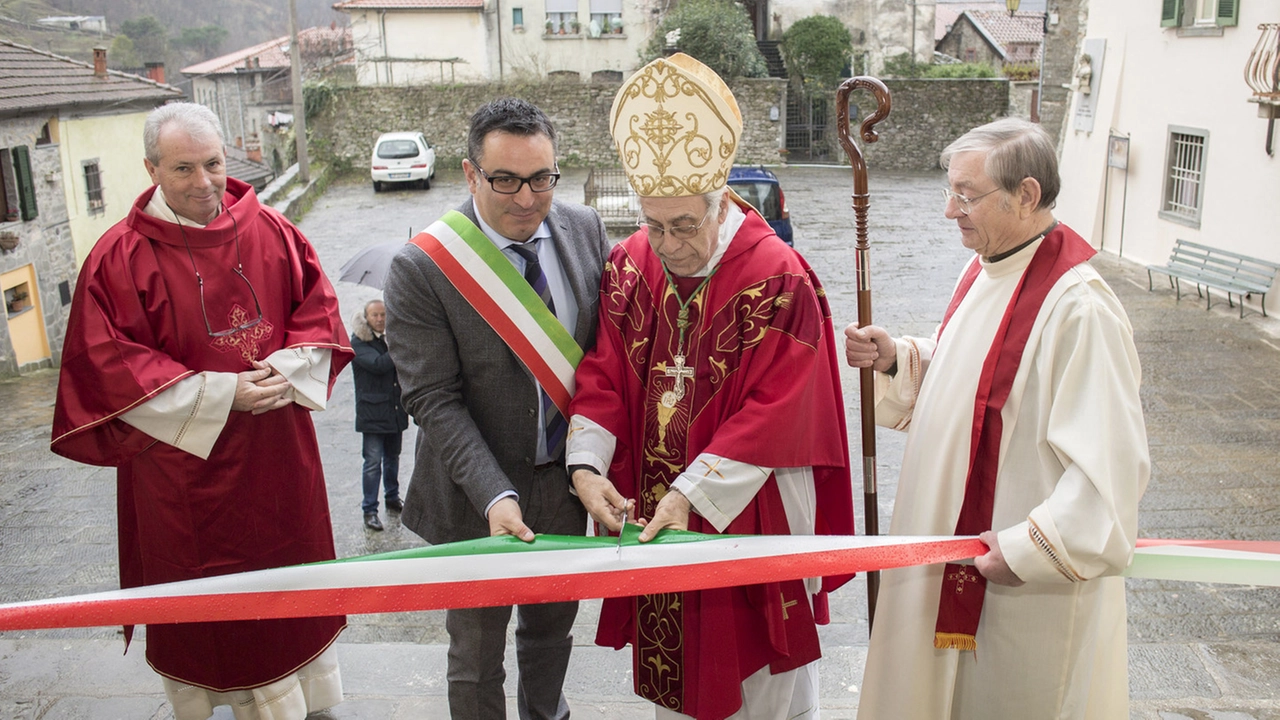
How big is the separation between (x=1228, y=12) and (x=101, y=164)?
1770 cm

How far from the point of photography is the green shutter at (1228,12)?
11703 mm

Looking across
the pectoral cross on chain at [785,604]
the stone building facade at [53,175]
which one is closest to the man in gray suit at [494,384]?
the pectoral cross on chain at [785,604]

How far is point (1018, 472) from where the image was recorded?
2545mm

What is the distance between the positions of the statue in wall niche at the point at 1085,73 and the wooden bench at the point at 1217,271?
3812 millimetres

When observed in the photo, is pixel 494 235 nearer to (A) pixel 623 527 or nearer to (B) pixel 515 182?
(B) pixel 515 182

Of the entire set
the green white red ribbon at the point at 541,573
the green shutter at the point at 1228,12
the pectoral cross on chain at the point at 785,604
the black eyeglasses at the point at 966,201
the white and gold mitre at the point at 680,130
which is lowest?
the pectoral cross on chain at the point at 785,604

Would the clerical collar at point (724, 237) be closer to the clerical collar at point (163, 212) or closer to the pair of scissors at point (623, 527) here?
the pair of scissors at point (623, 527)

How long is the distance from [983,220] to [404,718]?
2.46 metres

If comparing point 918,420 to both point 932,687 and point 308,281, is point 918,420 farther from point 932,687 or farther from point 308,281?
point 308,281

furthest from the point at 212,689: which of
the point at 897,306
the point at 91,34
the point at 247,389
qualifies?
the point at 91,34

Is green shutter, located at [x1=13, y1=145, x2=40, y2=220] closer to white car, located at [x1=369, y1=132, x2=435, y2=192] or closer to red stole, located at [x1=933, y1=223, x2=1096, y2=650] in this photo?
white car, located at [x1=369, y1=132, x2=435, y2=192]

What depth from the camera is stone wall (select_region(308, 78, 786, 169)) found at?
1077 inches

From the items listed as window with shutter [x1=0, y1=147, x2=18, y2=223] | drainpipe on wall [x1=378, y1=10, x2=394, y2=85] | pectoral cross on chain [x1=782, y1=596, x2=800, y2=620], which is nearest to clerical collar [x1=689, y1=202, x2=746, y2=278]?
pectoral cross on chain [x1=782, y1=596, x2=800, y2=620]

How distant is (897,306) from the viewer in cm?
1262
